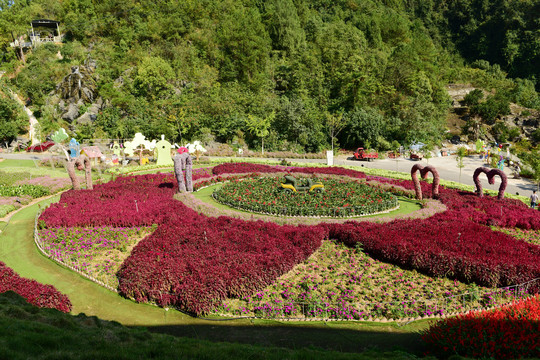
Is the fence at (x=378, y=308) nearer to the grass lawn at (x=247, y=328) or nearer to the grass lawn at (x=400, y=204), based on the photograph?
the grass lawn at (x=247, y=328)

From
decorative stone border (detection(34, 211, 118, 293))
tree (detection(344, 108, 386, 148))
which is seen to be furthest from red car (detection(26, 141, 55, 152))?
tree (detection(344, 108, 386, 148))

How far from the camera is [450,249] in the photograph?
45.8 ft

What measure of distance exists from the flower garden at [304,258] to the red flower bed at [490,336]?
1677mm

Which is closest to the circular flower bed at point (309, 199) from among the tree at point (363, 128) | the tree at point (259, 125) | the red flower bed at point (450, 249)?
the red flower bed at point (450, 249)

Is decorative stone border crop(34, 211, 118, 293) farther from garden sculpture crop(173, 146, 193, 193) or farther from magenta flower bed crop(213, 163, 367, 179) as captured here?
magenta flower bed crop(213, 163, 367, 179)

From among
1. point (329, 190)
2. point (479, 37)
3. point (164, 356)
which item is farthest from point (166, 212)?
point (479, 37)

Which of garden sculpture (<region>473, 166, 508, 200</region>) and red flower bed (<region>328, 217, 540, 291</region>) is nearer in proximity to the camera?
red flower bed (<region>328, 217, 540, 291</region>)

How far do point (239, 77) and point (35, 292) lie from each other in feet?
179

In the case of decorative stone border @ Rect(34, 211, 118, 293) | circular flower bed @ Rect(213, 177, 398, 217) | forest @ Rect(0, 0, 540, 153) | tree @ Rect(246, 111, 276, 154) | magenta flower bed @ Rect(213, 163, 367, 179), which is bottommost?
decorative stone border @ Rect(34, 211, 118, 293)

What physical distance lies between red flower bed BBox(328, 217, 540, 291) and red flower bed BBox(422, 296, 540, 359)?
296cm

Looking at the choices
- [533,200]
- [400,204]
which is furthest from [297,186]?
[533,200]

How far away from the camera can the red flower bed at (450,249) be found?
12406 mm

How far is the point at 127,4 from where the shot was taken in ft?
214

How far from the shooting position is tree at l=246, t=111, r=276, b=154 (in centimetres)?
4709
